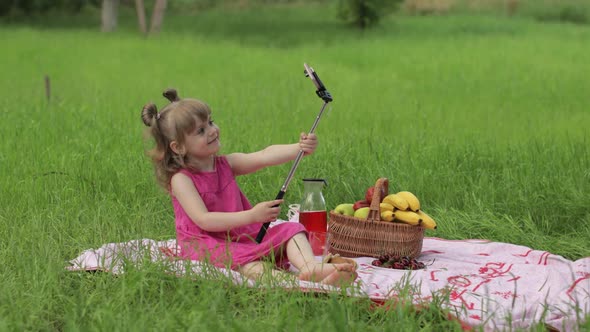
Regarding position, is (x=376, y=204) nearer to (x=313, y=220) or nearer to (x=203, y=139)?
(x=313, y=220)

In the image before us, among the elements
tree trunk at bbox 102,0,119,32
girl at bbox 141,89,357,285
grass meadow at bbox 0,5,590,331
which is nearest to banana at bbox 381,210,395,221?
girl at bbox 141,89,357,285

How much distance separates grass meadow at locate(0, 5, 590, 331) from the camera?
369cm

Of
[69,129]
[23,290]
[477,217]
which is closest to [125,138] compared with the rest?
[69,129]

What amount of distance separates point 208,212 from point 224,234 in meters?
0.17

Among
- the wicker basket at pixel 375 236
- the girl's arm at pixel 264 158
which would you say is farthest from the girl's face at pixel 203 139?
the wicker basket at pixel 375 236

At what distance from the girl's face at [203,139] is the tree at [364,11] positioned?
18.8 metres

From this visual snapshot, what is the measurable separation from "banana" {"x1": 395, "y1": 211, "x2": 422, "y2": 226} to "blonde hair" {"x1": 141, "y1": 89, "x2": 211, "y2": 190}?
1178 millimetres

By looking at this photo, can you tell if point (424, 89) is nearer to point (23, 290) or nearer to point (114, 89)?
point (114, 89)

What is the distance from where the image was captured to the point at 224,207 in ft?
15.1

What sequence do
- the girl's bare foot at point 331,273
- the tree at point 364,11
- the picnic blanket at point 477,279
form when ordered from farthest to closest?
the tree at point 364,11 < the girl's bare foot at point 331,273 < the picnic blanket at point 477,279

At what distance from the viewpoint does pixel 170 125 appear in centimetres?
446

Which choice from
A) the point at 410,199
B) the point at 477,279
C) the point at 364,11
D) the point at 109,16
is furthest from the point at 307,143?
the point at 109,16

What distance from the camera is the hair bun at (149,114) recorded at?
450 cm

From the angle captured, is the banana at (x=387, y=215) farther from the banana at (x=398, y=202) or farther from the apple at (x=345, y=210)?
the apple at (x=345, y=210)
